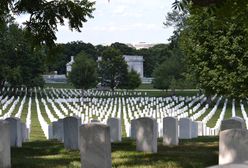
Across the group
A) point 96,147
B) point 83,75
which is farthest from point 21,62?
point 96,147

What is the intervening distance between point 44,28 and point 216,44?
24.9 m

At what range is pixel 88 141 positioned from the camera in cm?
801

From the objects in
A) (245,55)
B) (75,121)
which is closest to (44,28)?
(75,121)

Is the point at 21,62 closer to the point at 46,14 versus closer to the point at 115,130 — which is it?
the point at 115,130

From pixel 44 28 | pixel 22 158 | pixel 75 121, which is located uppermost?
pixel 44 28

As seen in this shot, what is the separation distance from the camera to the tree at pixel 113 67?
69875mm

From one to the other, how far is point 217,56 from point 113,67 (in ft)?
125

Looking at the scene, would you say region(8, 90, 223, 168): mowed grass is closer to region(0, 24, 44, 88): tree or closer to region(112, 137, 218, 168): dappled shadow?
region(112, 137, 218, 168): dappled shadow

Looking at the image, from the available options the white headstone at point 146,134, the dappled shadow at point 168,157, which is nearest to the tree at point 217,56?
the dappled shadow at point 168,157

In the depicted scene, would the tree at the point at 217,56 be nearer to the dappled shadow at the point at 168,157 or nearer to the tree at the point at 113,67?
the dappled shadow at the point at 168,157

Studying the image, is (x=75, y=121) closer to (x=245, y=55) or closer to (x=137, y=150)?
(x=137, y=150)

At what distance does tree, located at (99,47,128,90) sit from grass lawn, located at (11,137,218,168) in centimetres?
5791

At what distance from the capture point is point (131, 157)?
9844mm

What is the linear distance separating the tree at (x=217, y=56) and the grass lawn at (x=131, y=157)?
19.1m
